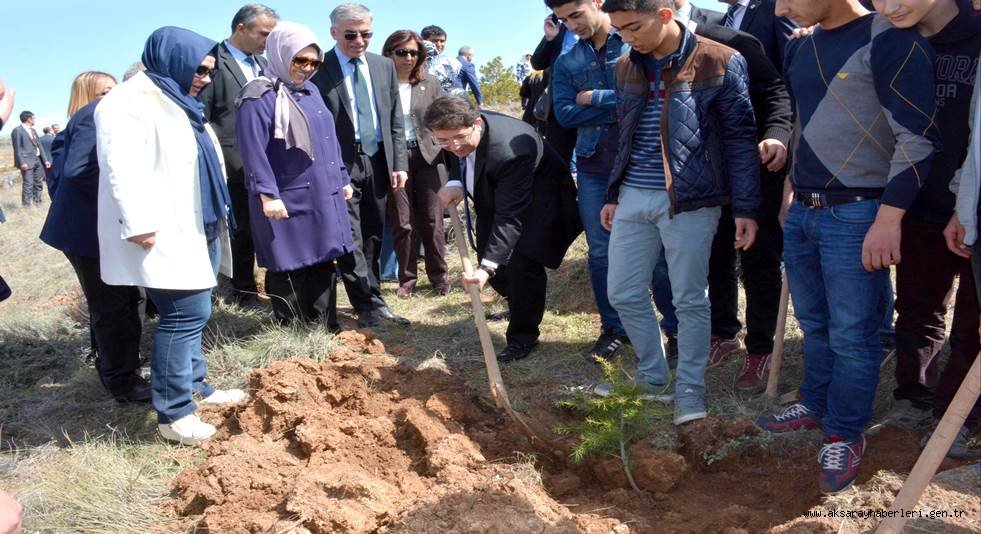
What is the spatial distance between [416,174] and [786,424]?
3.54 m

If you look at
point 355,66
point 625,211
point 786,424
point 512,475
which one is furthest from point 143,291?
point 786,424

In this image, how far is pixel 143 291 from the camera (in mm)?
4453

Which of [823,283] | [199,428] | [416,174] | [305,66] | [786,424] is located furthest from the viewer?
[416,174]

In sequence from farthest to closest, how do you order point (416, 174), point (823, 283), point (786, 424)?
point (416, 174) → point (786, 424) → point (823, 283)

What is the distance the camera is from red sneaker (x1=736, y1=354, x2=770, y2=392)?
396 cm

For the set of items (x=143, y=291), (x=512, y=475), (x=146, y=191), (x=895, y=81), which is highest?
(x=895, y=81)

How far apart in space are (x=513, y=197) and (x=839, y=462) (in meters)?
2.04

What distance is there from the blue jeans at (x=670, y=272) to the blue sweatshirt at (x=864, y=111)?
1.82 ft

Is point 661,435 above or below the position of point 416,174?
below

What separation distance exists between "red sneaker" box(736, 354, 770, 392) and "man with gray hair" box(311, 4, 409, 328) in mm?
2461

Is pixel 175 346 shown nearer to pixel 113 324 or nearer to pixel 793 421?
pixel 113 324

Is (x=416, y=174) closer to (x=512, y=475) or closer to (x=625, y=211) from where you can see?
(x=625, y=211)

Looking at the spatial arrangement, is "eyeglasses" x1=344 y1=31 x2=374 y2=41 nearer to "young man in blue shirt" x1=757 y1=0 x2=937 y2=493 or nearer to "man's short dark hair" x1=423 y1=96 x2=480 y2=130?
"man's short dark hair" x1=423 y1=96 x2=480 y2=130

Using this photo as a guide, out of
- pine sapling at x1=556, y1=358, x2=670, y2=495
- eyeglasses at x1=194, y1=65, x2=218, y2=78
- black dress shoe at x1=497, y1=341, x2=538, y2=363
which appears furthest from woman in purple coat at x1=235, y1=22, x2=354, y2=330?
pine sapling at x1=556, y1=358, x2=670, y2=495
